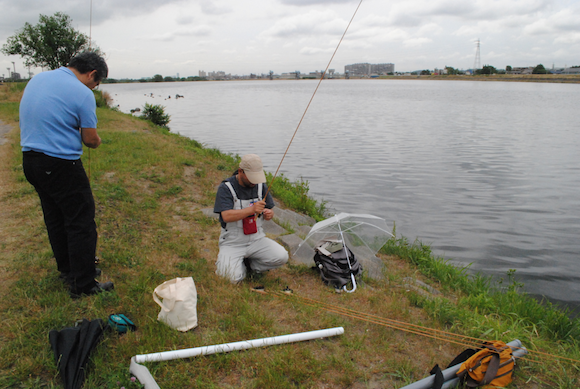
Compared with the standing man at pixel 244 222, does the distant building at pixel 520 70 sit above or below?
above

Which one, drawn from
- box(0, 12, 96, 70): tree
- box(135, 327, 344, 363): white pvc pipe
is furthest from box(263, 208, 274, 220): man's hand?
box(0, 12, 96, 70): tree

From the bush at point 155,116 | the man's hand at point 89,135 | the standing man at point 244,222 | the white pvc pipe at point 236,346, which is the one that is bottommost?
the white pvc pipe at point 236,346

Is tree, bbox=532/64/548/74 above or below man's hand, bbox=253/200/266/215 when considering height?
above

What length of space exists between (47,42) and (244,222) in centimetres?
4305

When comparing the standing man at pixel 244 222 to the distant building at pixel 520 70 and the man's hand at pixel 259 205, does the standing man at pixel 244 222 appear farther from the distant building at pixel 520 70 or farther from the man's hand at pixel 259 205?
the distant building at pixel 520 70

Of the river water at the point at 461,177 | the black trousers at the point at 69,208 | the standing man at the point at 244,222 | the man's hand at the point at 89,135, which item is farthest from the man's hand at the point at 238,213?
the river water at the point at 461,177

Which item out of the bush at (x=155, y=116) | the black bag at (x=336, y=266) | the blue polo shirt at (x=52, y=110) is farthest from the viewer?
the bush at (x=155, y=116)

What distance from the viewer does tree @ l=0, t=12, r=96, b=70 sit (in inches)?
1451

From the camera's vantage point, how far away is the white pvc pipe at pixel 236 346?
2861 mm

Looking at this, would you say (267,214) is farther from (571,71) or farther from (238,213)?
(571,71)

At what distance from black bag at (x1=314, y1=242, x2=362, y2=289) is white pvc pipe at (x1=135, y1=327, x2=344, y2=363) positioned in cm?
117

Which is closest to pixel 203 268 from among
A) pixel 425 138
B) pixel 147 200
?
pixel 147 200

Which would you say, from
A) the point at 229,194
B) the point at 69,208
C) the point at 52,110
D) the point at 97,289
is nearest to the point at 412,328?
the point at 229,194

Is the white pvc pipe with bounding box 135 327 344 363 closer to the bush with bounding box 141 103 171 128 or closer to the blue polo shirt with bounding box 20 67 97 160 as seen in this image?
the blue polo shirt with bounding box 20 67 97 160
